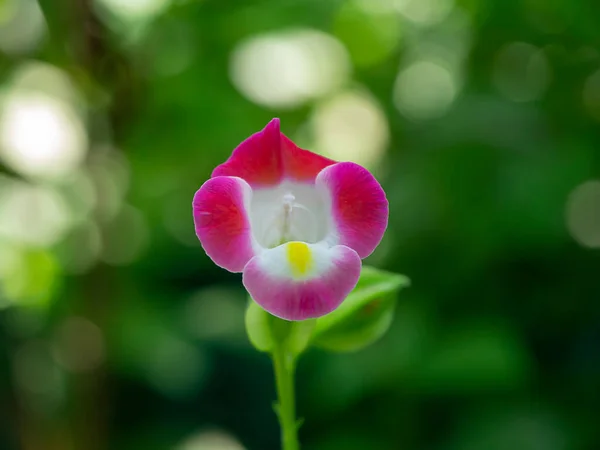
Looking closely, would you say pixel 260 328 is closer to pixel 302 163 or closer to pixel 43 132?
pixel 302 163

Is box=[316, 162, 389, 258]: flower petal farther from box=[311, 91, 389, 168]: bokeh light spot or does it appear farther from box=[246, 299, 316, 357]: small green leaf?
box=[311, 91, 389, 168]: bokeh light spot

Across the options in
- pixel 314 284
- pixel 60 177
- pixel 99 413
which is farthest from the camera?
pixel 60 177

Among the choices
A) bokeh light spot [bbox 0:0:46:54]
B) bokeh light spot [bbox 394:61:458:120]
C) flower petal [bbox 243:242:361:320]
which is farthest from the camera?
bokeh light spot [bbox 394:61:458:120]

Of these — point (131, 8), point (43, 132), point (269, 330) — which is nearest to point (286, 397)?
point (269, 330)

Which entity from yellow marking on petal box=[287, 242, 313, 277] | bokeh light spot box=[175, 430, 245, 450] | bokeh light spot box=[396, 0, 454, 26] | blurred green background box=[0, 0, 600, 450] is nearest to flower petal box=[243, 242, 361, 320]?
yellow marking on petal box=[287, 242, 313, 277]

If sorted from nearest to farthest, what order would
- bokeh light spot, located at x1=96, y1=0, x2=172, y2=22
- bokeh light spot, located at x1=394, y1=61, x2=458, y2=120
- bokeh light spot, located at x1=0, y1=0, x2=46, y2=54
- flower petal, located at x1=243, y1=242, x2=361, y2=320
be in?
flower petal, located at x1=243, y1=242, x2=361, y2=320
bokeh light spot, located at x1=96, y1=0, x2=172, y2=22
bokeh light spot, located at x1=0, y1=0, x2=46, y2=54
bokeh light spot, located at x1=394, y1=61, x2=458, y2=120

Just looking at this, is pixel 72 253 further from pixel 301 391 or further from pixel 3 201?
pixel 301 391

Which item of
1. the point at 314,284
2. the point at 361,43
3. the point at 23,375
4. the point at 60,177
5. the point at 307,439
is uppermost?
the point at 361,43

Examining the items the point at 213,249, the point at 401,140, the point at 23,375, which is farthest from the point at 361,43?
the point at 213,249
